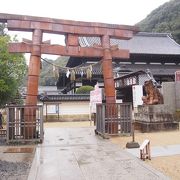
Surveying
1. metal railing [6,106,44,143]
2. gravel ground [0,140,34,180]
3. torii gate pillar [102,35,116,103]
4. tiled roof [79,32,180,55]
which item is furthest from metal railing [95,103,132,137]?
tiled roof [79,32,180,55]

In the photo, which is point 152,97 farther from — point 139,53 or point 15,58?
point 139,53

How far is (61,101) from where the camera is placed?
31.9m

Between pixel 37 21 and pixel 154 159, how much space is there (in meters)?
8.61

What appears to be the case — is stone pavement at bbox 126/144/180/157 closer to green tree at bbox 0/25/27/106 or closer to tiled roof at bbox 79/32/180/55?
green tree at bbox 0/25/27/106

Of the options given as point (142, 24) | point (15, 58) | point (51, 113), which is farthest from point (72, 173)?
point (142, 24)

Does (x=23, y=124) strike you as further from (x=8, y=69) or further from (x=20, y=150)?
(x=8, y=69)

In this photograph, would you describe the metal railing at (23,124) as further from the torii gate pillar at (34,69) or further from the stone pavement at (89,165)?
the stone pavement at (89,165)

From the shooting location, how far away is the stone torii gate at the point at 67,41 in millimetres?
14242

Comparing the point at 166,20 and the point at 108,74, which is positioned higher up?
the point at 166,20

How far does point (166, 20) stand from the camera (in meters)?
79.8

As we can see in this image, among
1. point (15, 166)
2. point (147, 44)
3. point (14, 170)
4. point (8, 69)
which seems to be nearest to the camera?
point (14, 170)

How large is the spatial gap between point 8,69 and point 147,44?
26.7 meters

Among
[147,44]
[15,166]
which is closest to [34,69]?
[15,166]

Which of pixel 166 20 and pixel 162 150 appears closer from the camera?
pixel 162 150
